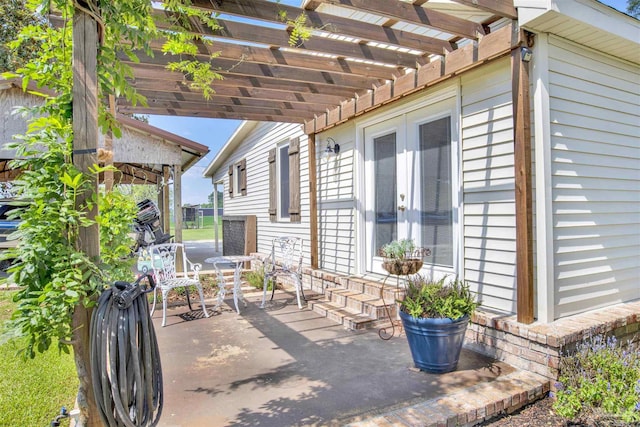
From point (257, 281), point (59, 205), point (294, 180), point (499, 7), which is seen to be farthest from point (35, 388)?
point (294, 180)

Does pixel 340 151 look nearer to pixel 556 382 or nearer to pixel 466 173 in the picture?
pixel 466 173

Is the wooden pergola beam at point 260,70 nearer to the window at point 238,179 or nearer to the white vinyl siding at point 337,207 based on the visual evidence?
the white vinyl siding at point 337,207

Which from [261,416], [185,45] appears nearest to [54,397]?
[261,416]

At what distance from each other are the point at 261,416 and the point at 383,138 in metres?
3.58

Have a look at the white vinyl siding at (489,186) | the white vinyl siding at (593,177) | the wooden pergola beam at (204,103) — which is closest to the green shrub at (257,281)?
the wooden pergola beam at (204,103)

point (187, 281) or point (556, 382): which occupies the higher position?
point (187, 281)

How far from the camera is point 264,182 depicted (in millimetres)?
8695

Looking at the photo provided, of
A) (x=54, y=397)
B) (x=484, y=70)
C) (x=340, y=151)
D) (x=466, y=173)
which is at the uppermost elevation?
(x=484, y=70)

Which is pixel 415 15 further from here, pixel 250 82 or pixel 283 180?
pixel 283 180

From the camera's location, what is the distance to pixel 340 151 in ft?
18.8

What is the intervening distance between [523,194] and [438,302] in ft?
3.41

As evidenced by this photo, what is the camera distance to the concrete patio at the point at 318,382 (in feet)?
7.56

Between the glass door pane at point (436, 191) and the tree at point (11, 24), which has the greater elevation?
the tree at point (11, 24)

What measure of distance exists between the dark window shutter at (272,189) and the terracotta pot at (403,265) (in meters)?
4.76
